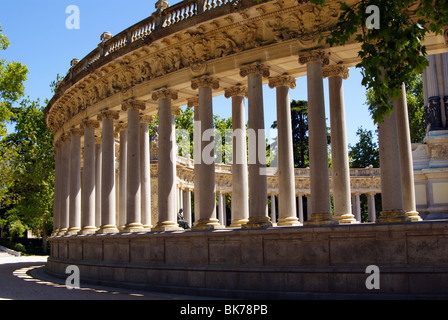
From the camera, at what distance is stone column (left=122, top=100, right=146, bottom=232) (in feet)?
127

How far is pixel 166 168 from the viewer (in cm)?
3594

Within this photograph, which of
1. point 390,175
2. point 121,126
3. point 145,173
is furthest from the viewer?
point 121,126

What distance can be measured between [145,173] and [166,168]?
26.1 ft

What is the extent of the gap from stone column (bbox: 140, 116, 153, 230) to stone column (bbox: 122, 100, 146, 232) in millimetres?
2310

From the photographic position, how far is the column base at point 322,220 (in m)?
27.7

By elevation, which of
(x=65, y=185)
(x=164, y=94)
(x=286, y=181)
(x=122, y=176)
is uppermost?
(x=164, y=94)

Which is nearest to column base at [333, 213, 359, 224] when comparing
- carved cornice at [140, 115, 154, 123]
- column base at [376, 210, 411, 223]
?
column base at [376, 210, 411, 223]

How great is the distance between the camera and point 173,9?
3628cm

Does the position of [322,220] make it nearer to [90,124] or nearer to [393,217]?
[393,217]

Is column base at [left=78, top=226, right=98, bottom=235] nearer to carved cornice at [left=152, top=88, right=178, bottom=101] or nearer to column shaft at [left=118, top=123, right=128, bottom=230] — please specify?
column shaft at [left=118, top=123, right=128, bottom=230]

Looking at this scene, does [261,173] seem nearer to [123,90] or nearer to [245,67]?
[245,67]

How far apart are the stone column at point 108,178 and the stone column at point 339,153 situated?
1907cm

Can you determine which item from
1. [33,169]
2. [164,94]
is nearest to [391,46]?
[164,94]

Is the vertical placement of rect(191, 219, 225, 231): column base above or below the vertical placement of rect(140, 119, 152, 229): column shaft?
below
